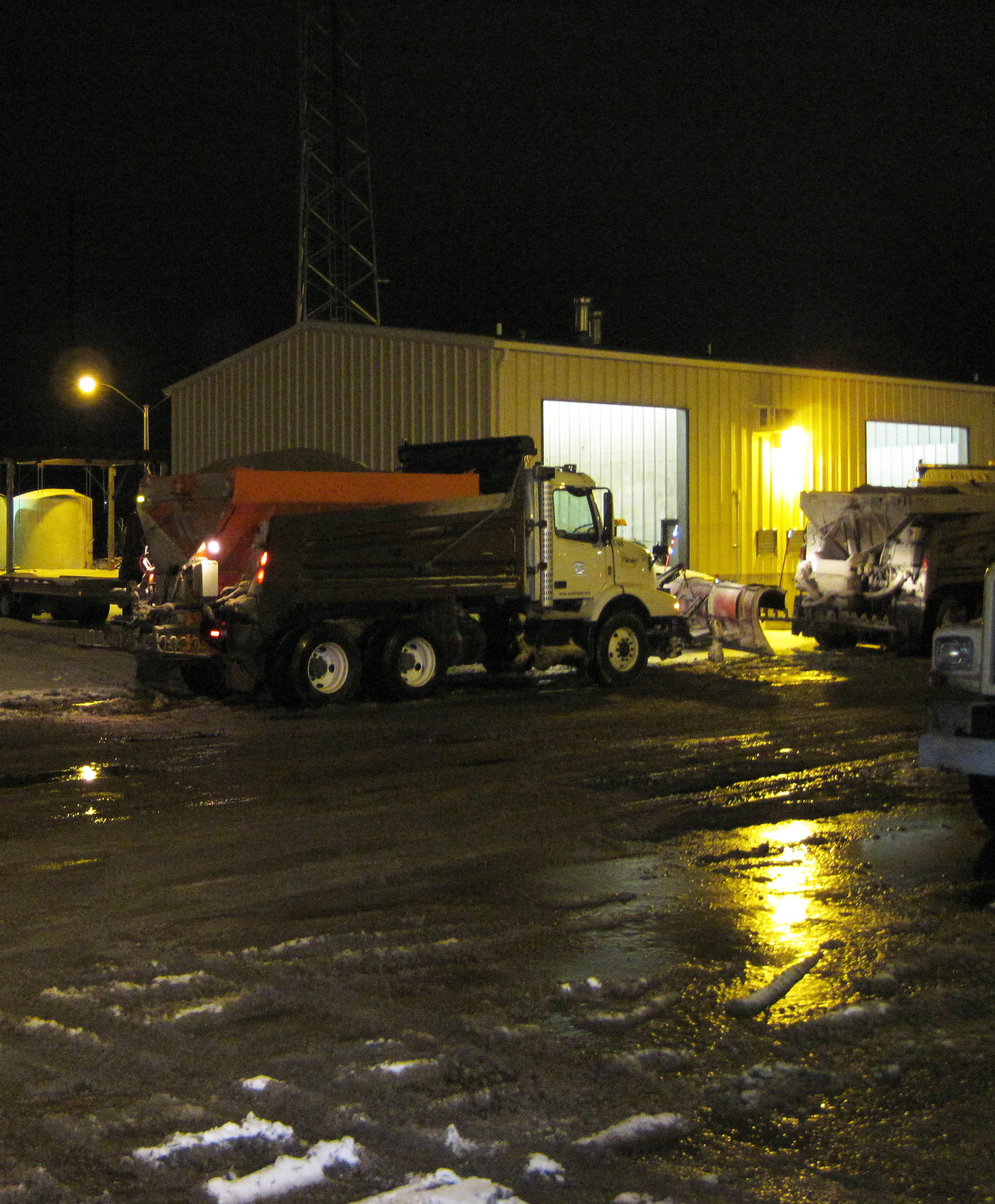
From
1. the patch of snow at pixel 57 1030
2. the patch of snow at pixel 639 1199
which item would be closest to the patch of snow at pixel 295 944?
the patch of snow at pixel 57 1030

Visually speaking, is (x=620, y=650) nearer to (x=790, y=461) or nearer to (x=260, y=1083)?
(x=260, y=1083)

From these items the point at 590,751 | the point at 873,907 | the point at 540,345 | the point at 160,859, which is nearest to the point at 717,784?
the point at 590,751

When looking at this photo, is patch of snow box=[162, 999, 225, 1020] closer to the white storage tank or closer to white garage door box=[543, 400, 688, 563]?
white garage door box=[543, 400, 688, 563]

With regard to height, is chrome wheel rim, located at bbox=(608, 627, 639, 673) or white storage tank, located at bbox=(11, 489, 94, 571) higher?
white storage tank, located at bbox=(11, 489, 94, 571)

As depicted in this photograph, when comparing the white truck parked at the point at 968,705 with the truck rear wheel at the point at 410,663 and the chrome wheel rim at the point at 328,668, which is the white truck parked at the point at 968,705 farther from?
the chrome wheel rim at the point at 328,668

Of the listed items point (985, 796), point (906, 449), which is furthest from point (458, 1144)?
point (906, 449)

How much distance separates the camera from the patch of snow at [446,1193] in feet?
11.6

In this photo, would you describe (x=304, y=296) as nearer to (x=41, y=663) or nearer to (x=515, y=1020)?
(x=41, y=663)

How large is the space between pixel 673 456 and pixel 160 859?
21132mm

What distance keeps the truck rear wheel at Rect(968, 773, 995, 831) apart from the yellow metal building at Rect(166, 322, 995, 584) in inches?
619

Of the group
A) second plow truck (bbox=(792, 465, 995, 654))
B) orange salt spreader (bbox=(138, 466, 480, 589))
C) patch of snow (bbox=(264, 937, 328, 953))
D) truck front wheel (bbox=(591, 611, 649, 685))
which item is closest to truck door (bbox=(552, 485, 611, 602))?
truck front wheel (bbox=(591, 611, 649, 685))

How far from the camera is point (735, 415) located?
Result: 88.7 feet

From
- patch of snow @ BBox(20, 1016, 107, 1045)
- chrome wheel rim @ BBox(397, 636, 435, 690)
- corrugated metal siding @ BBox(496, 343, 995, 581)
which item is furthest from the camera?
corrugated metal siding @ BBox(496, 343, 995, 581)

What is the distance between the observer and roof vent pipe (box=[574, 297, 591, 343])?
1076 inches
